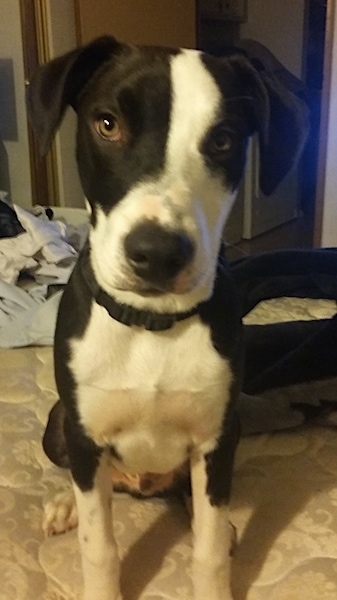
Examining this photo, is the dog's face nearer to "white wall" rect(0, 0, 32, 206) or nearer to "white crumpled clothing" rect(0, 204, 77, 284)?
"white crumpled clothing" rect(0, 204, 77, 284)

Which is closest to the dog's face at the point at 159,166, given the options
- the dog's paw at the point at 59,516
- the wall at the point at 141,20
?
the dog's paw at the point at 59,516

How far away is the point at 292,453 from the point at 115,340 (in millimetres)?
635

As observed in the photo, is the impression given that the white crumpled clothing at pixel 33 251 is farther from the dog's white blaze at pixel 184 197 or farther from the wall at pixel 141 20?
the dog's white blaze at pixel 184 197

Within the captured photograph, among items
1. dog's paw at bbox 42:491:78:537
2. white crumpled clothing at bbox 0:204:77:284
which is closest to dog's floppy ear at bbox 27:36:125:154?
dog's paw at bbox 42:491:78:537

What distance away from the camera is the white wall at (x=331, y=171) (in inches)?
97.2

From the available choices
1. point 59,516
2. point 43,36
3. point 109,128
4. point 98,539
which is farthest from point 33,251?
point 109,128

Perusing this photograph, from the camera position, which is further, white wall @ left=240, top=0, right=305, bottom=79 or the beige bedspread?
white wall @ left=240, top=0, right=305, bottom=79

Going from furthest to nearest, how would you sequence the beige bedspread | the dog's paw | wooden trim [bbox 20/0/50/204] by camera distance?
wooden trim [bbox 20/0/50/204], the dog's paw, the beige bedspread

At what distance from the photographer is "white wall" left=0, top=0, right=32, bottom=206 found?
320 cm

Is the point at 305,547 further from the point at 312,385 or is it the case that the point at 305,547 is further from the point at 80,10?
the point at 80,10

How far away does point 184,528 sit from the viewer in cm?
136

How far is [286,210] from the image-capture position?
4.53 metres

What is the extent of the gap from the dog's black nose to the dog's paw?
24.2 inches

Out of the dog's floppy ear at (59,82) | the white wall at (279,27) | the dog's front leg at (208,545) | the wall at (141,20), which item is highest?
the dog's floppy ear at (59,82)
